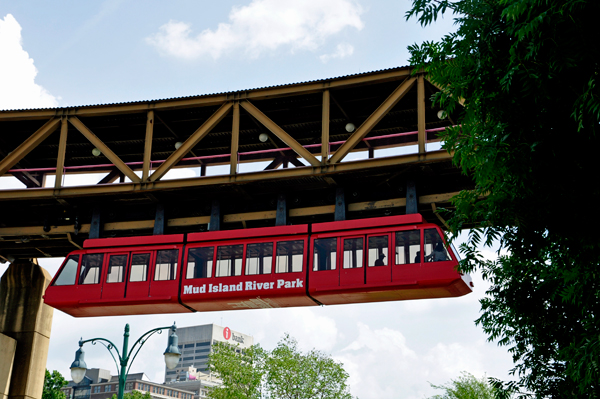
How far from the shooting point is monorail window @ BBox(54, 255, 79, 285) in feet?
69.1

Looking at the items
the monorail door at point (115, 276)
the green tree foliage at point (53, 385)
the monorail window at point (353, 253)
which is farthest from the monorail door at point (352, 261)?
the green tree foliage at point (53, 385)

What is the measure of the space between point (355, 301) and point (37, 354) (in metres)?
14.2

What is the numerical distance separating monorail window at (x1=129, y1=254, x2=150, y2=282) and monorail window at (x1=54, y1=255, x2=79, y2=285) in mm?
1981

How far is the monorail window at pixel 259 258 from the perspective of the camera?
19812 millimetres

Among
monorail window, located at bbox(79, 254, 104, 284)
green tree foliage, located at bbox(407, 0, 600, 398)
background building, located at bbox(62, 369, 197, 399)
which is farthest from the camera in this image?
background building, located at bbox(62, 369, 197, 399)

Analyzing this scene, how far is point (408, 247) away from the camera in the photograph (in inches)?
731

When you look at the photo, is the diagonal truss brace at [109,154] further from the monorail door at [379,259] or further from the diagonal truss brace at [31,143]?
the monorail door at [379,259]

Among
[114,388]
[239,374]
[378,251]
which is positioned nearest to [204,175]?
[378,251]

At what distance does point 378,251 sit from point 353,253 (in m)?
0.75

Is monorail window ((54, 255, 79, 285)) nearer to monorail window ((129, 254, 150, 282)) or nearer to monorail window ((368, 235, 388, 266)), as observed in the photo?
monorail window ((129, 254, 150, 282))

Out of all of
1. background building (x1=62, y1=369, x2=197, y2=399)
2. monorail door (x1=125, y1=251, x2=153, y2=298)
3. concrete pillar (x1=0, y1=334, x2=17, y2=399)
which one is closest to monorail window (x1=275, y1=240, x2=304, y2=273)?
monorail door (x1=125, y1=251, x2=153, y2=298)

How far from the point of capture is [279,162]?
26125 millimetres

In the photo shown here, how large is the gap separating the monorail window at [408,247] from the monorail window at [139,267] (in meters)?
7.97

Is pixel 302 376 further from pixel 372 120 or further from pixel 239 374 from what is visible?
pixel 372 120
